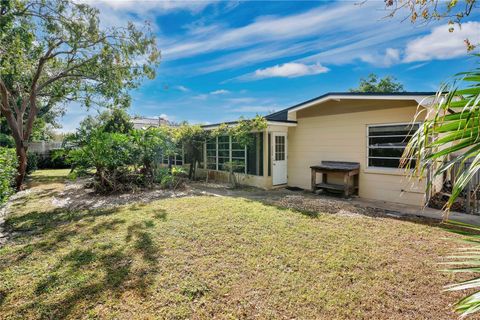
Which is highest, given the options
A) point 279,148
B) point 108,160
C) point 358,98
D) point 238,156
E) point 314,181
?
point 358,98

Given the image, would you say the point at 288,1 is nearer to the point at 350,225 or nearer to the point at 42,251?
the point at 350,225

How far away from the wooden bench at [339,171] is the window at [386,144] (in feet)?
2.05

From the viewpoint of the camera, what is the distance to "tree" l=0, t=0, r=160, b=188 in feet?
27.1

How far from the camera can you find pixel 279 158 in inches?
422

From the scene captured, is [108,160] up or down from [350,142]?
down

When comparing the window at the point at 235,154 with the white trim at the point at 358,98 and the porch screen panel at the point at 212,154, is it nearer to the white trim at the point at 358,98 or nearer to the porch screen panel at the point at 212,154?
the porch screen panel at the point at 212,154

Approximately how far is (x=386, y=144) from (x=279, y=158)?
4042 millimetres

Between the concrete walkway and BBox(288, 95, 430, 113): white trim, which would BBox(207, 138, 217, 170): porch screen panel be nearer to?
BBox(288, 95, 430, 113): white trim

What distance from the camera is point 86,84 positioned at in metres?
12.9

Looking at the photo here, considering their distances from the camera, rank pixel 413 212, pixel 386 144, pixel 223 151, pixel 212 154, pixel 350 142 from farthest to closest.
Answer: pixel 212 154 < pixel 223 151 < pixel 350 142 < pixel 386 144 < pixel 413 212

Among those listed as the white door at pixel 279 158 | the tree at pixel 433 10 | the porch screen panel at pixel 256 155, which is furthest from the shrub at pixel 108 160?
the tree at pixel 433 10

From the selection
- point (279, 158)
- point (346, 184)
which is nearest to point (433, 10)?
point (346, 184)

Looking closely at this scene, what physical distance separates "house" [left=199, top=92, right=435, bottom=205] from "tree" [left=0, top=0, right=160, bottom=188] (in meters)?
4.62

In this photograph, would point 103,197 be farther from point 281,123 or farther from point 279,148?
point 281,123
